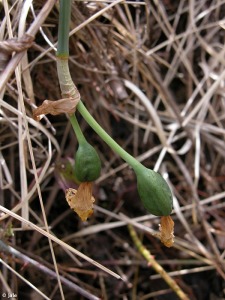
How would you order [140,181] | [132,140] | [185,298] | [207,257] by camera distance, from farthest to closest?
[132,140], [207,257], [185,298], [140,181]

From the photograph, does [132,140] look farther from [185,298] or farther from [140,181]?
[140,181]

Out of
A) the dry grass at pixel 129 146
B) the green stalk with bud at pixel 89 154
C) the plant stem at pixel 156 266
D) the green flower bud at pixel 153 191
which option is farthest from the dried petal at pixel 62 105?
the plant stem at pixel 156 266

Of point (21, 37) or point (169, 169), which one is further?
point (169, 169)

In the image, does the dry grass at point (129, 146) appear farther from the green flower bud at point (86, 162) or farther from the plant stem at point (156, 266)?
the green flower bud at point (86, 162)

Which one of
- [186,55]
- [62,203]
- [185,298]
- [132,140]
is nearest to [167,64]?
[186,55]

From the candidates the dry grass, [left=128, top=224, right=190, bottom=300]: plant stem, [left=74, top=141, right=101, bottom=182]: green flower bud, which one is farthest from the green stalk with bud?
[left=128, top=224, right=190, bottom=300]: plant stem
